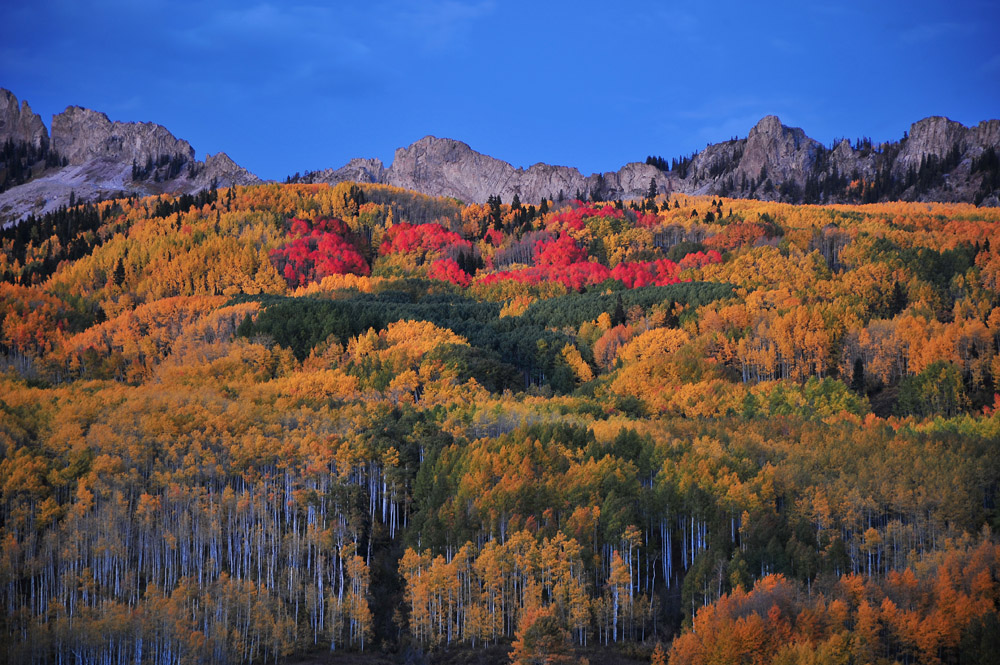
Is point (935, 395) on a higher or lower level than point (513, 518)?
higher

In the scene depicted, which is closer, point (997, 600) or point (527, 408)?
point (997, 600)

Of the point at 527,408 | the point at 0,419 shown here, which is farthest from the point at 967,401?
the point at 0,419

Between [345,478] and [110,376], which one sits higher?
[110,376]

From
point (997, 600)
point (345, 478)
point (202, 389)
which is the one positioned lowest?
point (997, 600)

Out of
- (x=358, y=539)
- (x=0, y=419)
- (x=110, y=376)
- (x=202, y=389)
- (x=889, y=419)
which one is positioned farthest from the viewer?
(x=110, y=376)

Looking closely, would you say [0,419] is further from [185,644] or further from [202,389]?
[185,644]

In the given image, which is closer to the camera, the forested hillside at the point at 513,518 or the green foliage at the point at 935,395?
the forested hillside at the point at 513,518

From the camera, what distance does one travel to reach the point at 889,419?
143 meters

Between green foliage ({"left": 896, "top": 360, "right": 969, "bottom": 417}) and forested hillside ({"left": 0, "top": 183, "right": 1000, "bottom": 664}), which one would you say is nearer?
forested hillside ({"left": 0, "top": 183, "right": 1000, "bottom": 664})

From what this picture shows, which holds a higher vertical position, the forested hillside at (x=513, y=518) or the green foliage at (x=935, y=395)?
the green foliage at (x=935, y=395)

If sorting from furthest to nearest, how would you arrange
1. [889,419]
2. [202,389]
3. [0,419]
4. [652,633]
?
[202,389], [889,419], [0,419], [652,633]

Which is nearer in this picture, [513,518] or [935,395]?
[513,518]

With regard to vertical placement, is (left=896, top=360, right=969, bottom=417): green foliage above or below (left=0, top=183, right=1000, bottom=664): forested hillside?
above

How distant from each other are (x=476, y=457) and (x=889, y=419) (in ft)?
193
